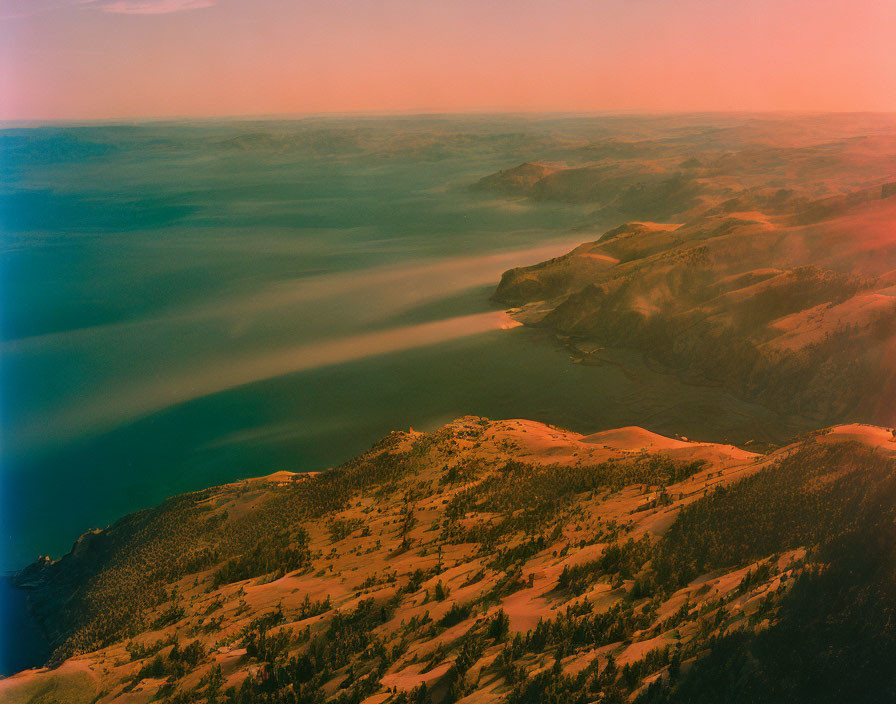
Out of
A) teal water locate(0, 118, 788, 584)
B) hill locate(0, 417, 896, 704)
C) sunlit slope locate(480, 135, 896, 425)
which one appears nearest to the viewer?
hill locate(0, 417, 896, 704)

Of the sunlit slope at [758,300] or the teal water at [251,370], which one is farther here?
the sunlit slope at [758,300]

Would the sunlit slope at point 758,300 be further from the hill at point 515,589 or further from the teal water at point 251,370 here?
the hill at point 515,589

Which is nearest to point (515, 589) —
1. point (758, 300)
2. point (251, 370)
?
point (758, 300)

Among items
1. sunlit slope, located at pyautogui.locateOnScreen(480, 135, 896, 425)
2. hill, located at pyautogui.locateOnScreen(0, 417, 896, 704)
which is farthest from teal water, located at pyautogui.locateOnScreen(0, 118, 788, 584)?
hill, located at pyautogui.locateOnScreen(0, 417, 896, 704)

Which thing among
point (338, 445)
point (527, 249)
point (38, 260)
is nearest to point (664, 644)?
point (338, 445)

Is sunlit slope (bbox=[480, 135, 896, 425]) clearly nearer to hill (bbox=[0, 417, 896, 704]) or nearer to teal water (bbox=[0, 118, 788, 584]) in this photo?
teal water (bbox=[0, 118, 788, 584])

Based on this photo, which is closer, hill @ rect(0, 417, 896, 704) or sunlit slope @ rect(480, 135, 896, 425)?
hill @ rect(0, 417, 896, 704)

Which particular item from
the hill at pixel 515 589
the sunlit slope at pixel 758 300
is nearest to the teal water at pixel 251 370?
the sunlit slope at pixel 758 300

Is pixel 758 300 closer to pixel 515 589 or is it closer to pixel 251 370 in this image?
pixel 515 589

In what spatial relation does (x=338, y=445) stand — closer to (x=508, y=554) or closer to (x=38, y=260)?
(x=508, y=554)
